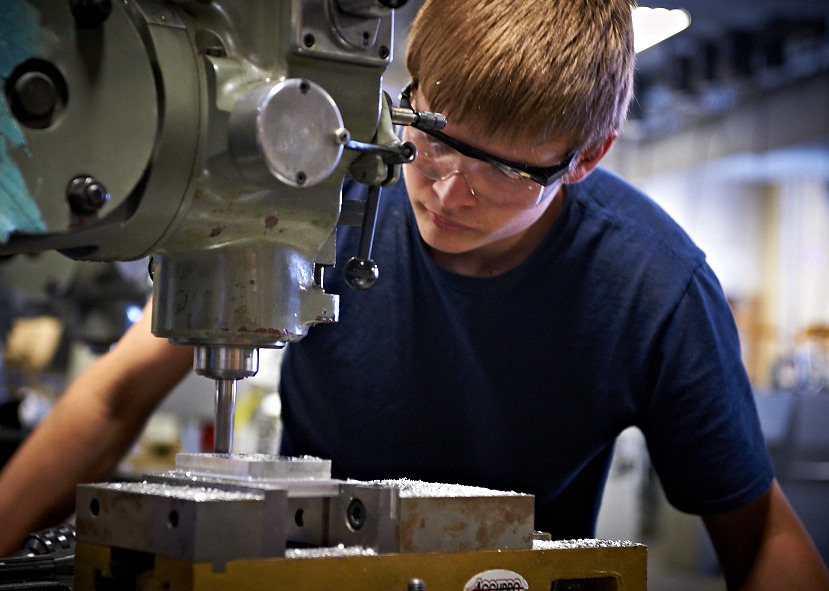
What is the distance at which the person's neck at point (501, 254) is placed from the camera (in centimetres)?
142

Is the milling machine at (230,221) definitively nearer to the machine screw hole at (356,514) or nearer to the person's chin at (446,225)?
the machine screw hole at (356,514)

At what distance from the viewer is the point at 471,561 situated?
79cm

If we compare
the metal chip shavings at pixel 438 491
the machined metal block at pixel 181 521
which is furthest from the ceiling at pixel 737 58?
the machined metal block at pixel 181 521

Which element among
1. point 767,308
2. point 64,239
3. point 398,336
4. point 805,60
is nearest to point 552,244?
point 398,336

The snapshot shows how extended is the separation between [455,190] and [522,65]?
18 centimetres

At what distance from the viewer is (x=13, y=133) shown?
2.30 feet

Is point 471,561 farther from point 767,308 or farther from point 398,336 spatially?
point 767,308

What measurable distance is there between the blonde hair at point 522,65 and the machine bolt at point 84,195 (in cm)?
54

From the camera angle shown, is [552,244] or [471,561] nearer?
[471,561]

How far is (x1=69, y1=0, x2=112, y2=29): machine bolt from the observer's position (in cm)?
71

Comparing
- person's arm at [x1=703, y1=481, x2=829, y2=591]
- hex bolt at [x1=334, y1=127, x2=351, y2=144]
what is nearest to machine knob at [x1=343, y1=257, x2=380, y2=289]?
hex bolt at [x1=334, y1=127, x2=351, y2=144]

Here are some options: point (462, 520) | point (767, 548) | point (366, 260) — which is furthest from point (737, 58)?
point (462, 520)

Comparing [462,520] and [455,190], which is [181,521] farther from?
[455,190]

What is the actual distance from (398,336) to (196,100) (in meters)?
0.72
